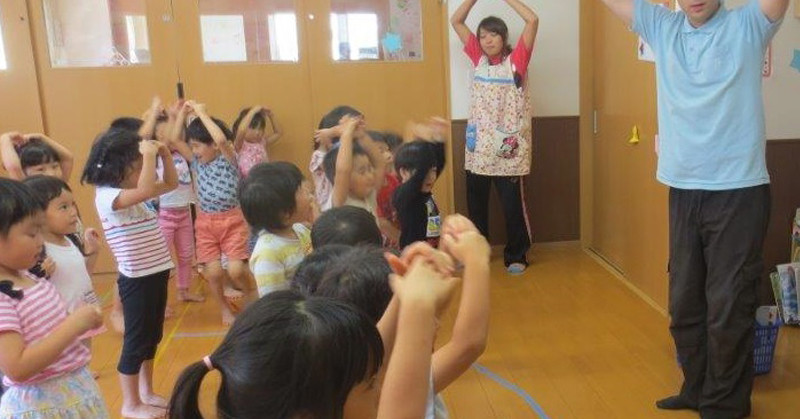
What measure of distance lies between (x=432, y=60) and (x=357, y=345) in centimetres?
362

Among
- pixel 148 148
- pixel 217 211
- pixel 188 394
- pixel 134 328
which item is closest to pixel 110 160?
pixel 148 148

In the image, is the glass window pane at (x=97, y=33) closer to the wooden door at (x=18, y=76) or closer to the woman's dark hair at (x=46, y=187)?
the wooden door at (x=18, y=76)

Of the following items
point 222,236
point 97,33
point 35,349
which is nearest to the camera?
point 35,349

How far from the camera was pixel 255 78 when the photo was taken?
4340 mm

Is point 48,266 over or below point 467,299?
below

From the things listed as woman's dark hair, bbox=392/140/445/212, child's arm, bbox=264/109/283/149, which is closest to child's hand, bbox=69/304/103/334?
woman's dark hair, bbox=392/140/445/212

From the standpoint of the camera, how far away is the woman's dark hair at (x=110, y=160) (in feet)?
8.22

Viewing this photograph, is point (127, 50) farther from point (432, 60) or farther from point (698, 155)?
point (698, 155)

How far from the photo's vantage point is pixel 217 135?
136 inches

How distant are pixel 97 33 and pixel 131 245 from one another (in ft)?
7.38

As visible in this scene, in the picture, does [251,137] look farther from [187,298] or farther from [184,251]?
[187,298]

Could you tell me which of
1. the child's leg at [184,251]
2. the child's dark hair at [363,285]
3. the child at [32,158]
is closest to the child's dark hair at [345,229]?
the child's dark hair at [363,285]

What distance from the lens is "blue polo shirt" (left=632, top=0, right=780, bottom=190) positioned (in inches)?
85.3

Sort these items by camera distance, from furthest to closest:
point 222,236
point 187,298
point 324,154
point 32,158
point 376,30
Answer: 1. point 376,30
2. point 187,298
3. point 222,236
4. point 324,154
5. point 32,158
